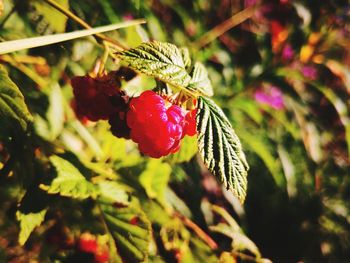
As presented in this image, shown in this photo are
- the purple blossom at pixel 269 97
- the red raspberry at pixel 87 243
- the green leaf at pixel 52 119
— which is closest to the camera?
the green leaf at pixel 52 119

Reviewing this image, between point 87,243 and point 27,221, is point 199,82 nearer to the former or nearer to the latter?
point 27,221

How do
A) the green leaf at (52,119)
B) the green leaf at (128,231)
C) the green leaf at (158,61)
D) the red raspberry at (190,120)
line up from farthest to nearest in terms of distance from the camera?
the green leaf at (52,119) → the green leaf at (128,231) → the red raspberry at (190,120) → the green leaf at (158,61)

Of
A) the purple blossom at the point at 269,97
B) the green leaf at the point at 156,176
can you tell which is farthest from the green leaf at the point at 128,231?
the purple blossom at the point at 269,97

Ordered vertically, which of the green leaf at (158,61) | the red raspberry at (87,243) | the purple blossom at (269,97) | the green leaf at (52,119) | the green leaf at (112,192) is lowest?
the red raspberry at (87,243)

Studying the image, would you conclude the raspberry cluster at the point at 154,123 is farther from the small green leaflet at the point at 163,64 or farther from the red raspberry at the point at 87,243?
the red raspberry at the point at 87,243

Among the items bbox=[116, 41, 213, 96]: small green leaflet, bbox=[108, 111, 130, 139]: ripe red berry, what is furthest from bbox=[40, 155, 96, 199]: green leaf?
bbox=[116, 41, 213, 96]: small green leaflet

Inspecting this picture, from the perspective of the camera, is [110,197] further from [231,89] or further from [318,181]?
[318,181]

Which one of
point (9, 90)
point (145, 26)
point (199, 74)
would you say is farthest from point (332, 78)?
point (9, 90)

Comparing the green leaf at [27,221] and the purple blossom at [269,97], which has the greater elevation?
the purple blossom at [269,97]

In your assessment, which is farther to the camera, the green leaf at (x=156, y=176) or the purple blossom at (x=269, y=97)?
the purple blossom at (x=269, y=97)
